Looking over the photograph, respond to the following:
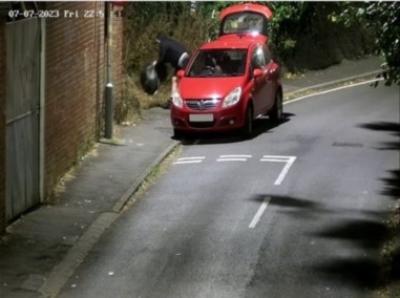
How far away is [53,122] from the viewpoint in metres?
15.2

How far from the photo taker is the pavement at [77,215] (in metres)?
11.1

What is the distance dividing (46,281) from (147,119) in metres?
11.6

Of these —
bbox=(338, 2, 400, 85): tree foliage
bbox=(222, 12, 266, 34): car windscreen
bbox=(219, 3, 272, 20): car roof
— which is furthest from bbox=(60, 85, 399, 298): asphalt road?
bbox=(219, 3, 272, 20): car roof

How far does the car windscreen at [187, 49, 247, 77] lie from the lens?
844 inches

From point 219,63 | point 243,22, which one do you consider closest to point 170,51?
point 219,63

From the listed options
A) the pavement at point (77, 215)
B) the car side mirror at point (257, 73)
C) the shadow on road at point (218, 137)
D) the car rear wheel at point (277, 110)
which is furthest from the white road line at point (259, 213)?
the car rear wheel at point (277, 110)

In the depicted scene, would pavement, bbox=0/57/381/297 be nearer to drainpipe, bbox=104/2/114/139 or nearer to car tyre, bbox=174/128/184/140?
car tyre, bbox=174/128/184/140

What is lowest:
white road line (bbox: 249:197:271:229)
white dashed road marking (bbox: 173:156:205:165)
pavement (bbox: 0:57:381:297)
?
white dashed road marking (bbox: 173:156:205:165)

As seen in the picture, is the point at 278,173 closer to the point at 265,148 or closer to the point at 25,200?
the point at 265,148

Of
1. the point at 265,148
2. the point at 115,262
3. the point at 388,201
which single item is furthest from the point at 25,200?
the point at 265,148

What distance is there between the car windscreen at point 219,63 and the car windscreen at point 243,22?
6337mm

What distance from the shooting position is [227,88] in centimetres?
2059

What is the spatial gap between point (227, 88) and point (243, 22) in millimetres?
8119

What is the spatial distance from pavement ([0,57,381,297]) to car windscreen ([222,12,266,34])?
21.9ft
